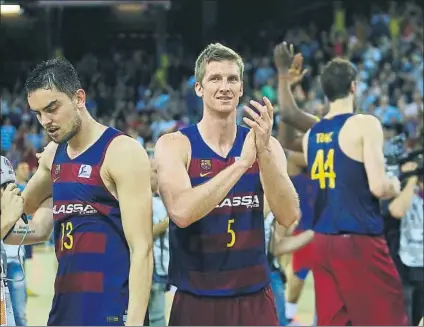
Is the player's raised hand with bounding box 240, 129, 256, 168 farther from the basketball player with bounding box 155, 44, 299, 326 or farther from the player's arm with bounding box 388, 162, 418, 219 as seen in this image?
the player's arm with bounding box 388, 162, 418, 219

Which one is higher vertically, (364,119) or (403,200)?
(364,119)

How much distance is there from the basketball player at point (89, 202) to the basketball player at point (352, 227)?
221cm

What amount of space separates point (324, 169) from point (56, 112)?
101 inches

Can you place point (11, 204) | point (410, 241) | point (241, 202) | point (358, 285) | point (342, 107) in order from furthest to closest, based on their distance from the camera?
point (410, 241)
point (342, 107)
point (358, 285)
point (241, 202)
point (11, 204)

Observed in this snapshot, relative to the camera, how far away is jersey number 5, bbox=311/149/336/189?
6305 mm

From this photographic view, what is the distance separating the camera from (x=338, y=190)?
6.27m

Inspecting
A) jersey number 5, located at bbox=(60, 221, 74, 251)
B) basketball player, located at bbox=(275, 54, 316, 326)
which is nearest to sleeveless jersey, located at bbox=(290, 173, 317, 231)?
basketball player, located at bbox=(275, 54, 316, 326)

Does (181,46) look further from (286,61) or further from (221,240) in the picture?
(221,240)

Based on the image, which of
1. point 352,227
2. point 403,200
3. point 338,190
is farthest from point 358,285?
point 403,200

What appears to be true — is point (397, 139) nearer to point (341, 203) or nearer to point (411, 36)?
point (341, 203)

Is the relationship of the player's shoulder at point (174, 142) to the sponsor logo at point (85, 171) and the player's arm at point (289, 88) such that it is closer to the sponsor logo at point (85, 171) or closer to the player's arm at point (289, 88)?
the sponsor logo at point (85, 171)

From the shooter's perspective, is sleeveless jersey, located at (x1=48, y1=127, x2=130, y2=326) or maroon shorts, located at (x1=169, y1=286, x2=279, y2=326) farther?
maroon shorts, located at (x1=169, y1=286, x2=279, y2=326)

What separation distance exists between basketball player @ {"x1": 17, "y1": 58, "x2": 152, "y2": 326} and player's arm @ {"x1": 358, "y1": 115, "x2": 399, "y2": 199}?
215 cm

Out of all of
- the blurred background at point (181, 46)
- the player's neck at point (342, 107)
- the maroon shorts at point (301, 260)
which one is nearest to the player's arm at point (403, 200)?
the player's neck at point (342, 107)
